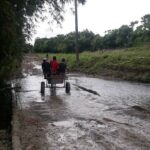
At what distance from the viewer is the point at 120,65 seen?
127 feet

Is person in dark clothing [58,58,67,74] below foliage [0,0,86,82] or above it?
below

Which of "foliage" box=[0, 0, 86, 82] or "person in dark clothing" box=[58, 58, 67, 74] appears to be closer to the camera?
"foliage" box=[0, 0, 86, 82]

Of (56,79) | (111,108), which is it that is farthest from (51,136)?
(56,79)

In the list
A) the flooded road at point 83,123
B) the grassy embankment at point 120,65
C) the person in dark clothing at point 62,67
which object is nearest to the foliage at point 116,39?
Result: the grassy embankment at point 120,65

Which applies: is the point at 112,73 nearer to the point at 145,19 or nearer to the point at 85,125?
the point at 145,19

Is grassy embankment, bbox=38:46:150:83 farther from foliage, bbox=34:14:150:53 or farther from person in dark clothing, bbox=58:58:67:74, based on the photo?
person in dark clothing, bbox=58:58:67:74

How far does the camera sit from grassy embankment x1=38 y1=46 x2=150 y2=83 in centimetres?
3394

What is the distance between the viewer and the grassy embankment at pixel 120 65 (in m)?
33.9

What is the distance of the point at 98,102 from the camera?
18.8 meters

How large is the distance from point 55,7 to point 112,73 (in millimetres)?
21167

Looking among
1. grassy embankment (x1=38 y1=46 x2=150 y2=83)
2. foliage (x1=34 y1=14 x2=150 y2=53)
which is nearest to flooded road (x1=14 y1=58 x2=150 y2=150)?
grassy embankment (x1=38 y1=46 x2=150 y2=83)

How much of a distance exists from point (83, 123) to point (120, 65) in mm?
25741

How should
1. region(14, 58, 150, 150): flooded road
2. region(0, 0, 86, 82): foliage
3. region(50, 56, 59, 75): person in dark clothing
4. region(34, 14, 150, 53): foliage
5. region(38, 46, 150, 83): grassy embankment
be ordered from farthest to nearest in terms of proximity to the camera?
1. region(34, 14, 150, 53): foliage
2. region(38, 46, 150, 83): grassy embankment
3. region(50, 56, 59, 75): person in dark clothing
4. region(0, 0, 86, 82): foliage
5. region(14, 58, 150, 150): flooded road

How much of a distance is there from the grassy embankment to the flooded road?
1343 cm
